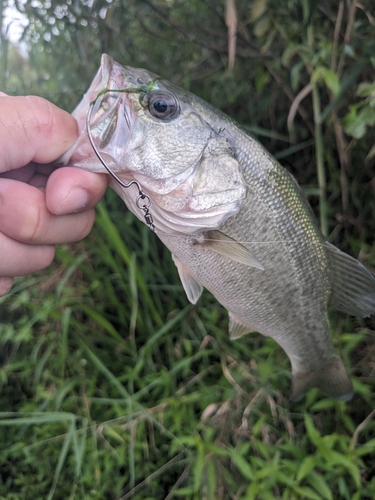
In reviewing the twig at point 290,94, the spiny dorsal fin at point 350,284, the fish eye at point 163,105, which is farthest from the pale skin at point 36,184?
the twig at point 290,94

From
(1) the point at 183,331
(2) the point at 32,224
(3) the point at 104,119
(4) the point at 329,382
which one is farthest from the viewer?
(1) the point at 183,331

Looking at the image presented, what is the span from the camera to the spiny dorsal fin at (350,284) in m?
1.31

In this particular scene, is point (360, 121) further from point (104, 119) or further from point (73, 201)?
point (73, 201)

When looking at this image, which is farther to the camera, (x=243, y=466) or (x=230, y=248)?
(x=243, y=466)

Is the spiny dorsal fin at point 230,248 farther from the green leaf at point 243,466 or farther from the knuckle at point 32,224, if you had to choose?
the green leaf at point 243,466

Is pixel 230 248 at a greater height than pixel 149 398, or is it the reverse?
pixel 230 248

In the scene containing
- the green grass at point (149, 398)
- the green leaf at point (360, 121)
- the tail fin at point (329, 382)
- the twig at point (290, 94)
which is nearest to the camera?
the green leaf at point (360, 121)

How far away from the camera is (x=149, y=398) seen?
6.57 feet

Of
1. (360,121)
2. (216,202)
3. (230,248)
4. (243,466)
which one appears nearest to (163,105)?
(216,202)

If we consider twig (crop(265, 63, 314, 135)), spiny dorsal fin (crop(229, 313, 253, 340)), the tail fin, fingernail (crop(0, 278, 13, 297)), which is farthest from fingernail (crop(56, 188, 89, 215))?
twig (crop(265, 63, 314, 135))

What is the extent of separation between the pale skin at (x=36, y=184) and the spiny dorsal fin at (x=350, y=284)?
2.92ft

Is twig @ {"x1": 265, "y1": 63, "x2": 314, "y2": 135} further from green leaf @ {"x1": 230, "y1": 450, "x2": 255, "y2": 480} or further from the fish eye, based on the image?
green leaf @ {"x1": 230, "y1": 450, "x2": 255, "y2": 480}

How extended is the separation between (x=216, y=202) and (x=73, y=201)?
43 centimetres

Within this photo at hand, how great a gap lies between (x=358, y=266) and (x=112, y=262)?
1.33 metres
